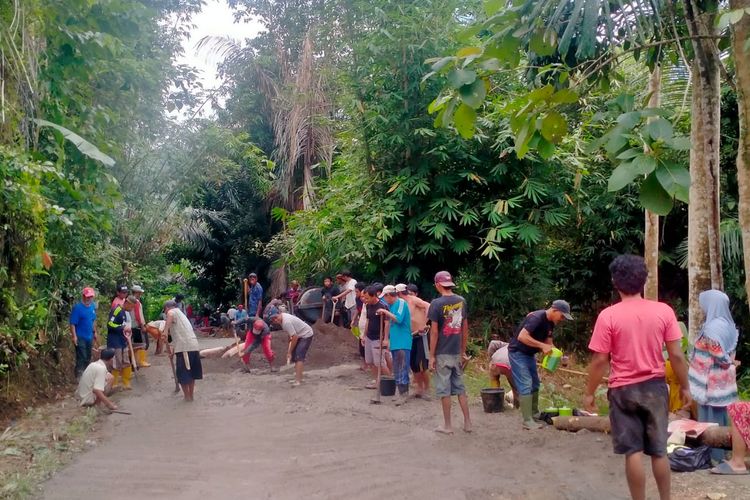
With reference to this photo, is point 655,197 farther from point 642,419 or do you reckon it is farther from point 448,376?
point 448,376

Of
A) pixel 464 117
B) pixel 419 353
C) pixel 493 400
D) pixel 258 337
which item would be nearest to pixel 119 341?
pixel 258 337

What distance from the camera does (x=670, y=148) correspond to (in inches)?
148

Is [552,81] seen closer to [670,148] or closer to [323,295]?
[670,148]

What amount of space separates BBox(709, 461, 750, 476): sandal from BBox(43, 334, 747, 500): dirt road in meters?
0.12

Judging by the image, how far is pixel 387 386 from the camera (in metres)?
10.5

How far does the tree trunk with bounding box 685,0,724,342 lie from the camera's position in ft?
22.6

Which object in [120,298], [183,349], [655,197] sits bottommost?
[183,349]

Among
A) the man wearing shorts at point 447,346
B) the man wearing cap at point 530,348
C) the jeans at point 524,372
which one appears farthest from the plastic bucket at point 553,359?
the man wearing shorts at point 447,346

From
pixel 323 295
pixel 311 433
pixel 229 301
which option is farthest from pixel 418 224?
pixel 229 301

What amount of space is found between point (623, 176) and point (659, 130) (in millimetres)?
388

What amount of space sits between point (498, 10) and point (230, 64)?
762 inches

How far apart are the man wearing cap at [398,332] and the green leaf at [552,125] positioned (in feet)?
16.9

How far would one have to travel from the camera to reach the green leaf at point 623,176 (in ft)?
11.8

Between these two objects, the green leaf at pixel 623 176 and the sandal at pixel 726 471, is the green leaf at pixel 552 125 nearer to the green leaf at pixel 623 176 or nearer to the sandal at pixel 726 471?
the green leaf at pixel 623 176
